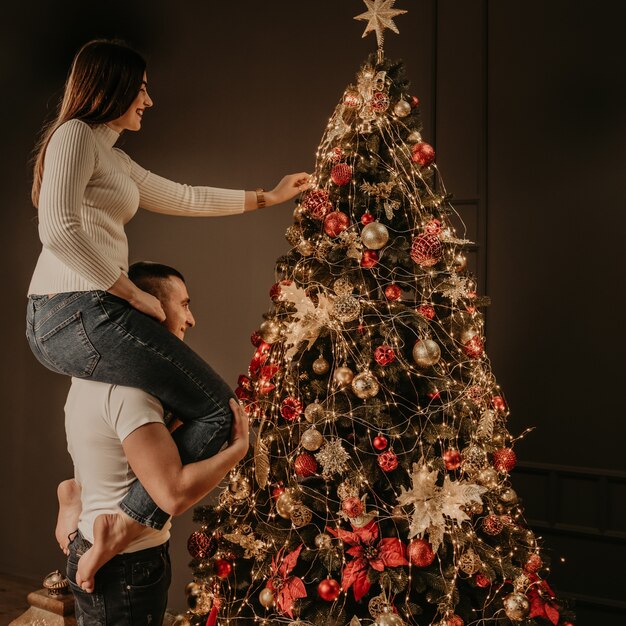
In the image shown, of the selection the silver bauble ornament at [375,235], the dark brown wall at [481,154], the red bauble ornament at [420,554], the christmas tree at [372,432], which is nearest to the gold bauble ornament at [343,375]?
the christmas tree at [372,432]

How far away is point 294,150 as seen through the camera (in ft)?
10.1

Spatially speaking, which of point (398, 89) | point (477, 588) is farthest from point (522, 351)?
point (398, 89)

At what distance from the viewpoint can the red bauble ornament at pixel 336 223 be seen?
1.92 meters

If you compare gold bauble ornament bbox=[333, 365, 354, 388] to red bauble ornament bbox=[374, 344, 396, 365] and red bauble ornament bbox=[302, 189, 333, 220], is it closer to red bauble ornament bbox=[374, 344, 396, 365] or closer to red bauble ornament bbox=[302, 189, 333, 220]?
red bauble ornament bbox=[374, 344, 396, 365]

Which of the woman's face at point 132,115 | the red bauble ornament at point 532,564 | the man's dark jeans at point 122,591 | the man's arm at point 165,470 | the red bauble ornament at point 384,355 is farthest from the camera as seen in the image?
the red bauble ornament at point 532,564

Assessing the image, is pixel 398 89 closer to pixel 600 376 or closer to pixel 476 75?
pixel 476 75

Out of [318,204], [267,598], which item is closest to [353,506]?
[267,598]

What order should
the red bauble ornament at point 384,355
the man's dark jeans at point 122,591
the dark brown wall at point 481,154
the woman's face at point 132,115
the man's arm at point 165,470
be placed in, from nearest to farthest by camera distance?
the man's arm at point 165,470
the man's dark jeans at point 122,591
the woman's face at point 132,115
the red bauble ornament at point 384,355
the dark brown wall at point 481,154

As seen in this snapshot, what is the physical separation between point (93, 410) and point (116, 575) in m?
0.39

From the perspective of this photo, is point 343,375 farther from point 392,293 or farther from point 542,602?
point 542,602

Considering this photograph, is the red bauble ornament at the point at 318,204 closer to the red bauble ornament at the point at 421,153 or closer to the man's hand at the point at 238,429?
the red bauble ornament at the point at 421,153

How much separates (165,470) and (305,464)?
19.0 inches

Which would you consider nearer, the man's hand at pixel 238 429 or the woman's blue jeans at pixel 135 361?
the woman's blue jeans at pixel 135 361

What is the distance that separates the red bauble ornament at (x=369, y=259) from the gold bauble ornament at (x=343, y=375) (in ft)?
0.95
